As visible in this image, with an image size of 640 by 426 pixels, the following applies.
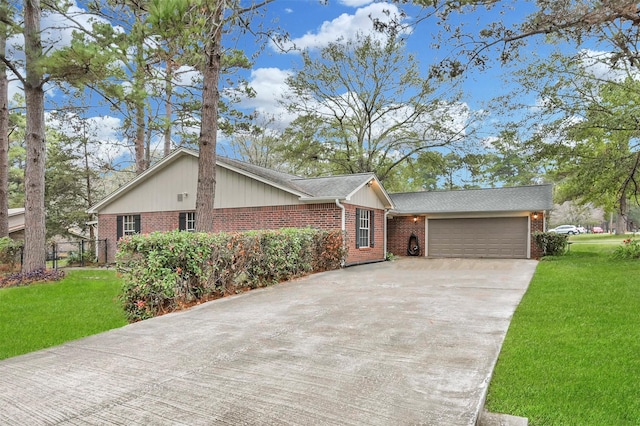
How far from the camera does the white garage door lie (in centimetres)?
1617

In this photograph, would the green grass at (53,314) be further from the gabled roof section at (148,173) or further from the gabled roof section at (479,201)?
the gabled roof section at (479,201)

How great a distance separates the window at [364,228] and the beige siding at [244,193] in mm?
2461

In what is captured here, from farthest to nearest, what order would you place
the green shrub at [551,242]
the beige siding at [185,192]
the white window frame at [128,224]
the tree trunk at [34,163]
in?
1. the white window frame at [128,224]
2. the green shrub at [551,242]
3. the beige siding at [185,192]
4. the tree trunk at [34,163]

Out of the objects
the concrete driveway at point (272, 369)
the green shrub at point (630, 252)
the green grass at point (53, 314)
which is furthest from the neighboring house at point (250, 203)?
the green shrub at point (630, 252)

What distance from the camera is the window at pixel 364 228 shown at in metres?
13.8

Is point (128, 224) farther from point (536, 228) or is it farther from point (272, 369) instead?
point (536, 228)

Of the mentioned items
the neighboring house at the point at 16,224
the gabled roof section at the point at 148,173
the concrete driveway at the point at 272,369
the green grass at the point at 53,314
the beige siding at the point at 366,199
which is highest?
the gabled roof section at the point at 148,173

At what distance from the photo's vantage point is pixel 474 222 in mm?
17047

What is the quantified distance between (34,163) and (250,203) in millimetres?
6136

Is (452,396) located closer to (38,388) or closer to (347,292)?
(38,388)

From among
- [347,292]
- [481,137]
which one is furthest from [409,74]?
[347,292]

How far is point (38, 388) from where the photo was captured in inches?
119

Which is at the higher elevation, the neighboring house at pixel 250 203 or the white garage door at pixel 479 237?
the neighboring house at pixel 250 203

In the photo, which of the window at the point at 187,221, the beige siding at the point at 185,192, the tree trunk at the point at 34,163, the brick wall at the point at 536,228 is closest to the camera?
the tree trunk at the point at 34,163
